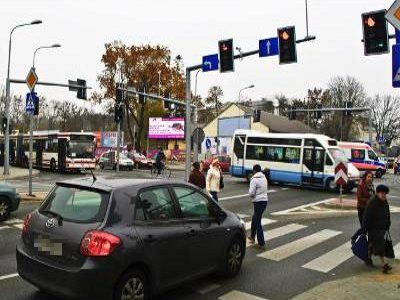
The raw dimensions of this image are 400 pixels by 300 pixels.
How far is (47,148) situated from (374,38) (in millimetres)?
26682

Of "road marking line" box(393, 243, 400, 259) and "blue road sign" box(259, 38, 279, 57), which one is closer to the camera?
"road marking line" box(393, 243, 400, 259)

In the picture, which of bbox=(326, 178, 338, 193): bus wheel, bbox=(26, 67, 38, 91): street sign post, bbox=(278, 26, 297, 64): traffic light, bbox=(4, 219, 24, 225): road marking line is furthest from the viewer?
bbox=(326, 178, 338, 193): bus wheel

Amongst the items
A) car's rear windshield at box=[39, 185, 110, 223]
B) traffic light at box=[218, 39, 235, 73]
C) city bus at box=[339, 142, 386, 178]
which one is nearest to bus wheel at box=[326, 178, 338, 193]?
traffic light at box=[218, 39, 235, 73]

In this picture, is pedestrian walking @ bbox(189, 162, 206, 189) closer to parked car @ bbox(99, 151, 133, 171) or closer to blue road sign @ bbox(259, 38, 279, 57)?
blue road sign @ bbox(259, 38, 279, 57)

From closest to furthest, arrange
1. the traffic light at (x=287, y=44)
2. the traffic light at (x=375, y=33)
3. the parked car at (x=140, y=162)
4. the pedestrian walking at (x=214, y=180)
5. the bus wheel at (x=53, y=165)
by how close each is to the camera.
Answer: the pedestrian walking at (x=214, y=180)
the traffic light at (x=375, y=33)
the traffic light at (x=287, y=44)
the bus wheel at (x=53, y=165)
the parked car at (x=140, y=162)

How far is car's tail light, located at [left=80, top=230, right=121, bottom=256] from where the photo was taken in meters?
5.58

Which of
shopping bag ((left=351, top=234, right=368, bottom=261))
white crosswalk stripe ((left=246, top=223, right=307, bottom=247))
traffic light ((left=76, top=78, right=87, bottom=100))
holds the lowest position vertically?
white crosswalk stripe ((left=246, top=223, right=307, bottom=247))

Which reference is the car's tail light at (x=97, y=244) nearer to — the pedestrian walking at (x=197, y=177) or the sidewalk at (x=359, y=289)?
the sidewalk at (x=359, y=289)

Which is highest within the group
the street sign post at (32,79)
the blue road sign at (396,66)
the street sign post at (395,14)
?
the street sign post at (32,79)

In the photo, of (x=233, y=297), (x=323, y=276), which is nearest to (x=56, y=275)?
(x=233, y=297)

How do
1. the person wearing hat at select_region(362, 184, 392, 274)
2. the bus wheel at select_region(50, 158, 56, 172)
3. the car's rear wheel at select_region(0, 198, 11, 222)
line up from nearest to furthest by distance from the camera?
the person wearing hat at select_region(362, 184, 392, 274), the car's rear wheel at select_region(0, 198, 11, 222), the bus wheel at select_region(50, 158, 56, 172)

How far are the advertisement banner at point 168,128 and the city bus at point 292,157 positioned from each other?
32.2 m

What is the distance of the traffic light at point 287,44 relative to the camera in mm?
19609

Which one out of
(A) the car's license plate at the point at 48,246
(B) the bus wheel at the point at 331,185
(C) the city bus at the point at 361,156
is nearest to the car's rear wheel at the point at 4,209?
(A) the car's license plate at the point at 48,246
